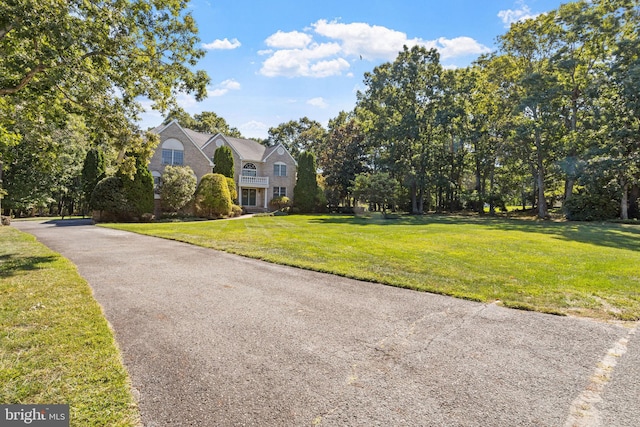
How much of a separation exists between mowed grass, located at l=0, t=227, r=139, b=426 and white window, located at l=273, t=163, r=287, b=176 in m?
29.7

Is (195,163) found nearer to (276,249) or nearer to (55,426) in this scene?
(276,249)

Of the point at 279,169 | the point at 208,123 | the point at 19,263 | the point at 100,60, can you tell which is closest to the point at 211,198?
the point at 279,169

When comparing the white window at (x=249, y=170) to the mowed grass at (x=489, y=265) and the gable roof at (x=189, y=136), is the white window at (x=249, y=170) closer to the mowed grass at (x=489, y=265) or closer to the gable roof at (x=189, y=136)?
the gable roof at (x=189, y=136)

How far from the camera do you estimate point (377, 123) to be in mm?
32969

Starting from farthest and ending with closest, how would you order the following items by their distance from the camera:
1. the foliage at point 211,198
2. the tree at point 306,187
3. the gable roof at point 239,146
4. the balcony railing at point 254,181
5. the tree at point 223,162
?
1. the balcony railing at point 254,181
2. the tree at point 306,187
3. the gable roof at point 239,146
4. the tree at point 223,162
5. the foliage at point 211,198

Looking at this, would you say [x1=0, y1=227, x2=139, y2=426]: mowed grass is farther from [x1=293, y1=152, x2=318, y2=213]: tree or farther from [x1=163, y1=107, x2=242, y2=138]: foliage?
[x1=163, y1=107, x2=242, y2=138]: foliage

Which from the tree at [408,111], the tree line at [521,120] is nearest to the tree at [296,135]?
the tree line at [521,120]

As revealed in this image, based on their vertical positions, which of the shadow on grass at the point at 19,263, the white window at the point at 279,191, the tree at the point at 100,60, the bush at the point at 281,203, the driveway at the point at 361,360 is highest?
the tree at the point at 100,60

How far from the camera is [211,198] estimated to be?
2445cm

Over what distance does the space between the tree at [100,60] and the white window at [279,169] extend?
24.8 metres

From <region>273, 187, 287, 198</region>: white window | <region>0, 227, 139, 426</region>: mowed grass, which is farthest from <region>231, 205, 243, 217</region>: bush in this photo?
<region>0, 227, 139, 426</region>: mowed grass

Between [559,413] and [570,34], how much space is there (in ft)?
104

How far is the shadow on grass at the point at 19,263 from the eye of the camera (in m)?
6.44

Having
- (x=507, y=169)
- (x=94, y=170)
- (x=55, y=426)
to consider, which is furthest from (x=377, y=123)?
(x=55, y=426)
